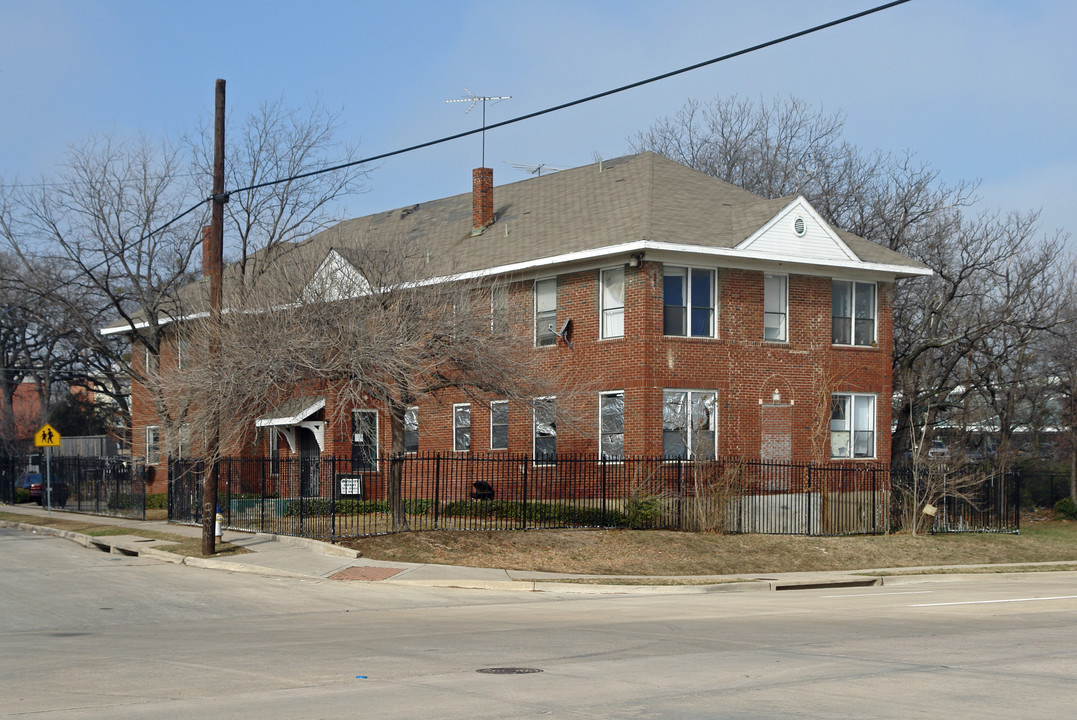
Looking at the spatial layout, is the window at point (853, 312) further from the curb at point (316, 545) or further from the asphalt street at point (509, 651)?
the curb at point (316, 545)

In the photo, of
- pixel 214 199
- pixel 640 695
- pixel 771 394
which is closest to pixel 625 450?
pixel 771 394

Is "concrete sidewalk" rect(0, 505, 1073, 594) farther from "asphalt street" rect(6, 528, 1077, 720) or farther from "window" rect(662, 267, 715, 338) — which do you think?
"window" rect(662, 267, 715, 338)

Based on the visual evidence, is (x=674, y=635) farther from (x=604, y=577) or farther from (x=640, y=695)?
(x=604, y=577)

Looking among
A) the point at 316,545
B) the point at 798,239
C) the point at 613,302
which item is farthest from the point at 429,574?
the point at 798,239

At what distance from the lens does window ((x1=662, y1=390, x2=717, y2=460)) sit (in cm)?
2772

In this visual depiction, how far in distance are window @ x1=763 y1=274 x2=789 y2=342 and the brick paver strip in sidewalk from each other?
13074 millimetres

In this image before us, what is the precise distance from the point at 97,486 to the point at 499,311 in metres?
17.5

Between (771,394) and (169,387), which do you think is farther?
(771,394)

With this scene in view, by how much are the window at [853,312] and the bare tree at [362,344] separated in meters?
9.56

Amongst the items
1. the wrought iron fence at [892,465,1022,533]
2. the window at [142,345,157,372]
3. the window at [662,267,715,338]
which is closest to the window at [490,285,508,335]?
the window at [662,267,715,338]

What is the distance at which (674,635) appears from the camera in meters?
13.1

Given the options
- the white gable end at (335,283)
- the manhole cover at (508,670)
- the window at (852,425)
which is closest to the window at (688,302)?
the window at (852,425)

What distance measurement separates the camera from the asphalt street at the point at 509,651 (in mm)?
8719

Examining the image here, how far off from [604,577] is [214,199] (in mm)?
10350
